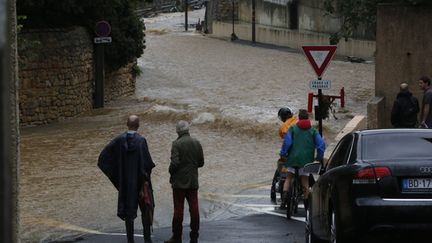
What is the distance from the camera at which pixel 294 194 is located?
11094 millimetres

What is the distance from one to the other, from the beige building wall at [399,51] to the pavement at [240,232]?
6936mm

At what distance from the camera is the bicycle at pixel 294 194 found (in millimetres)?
10984

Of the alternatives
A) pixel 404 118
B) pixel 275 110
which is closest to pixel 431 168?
pixel 404 118

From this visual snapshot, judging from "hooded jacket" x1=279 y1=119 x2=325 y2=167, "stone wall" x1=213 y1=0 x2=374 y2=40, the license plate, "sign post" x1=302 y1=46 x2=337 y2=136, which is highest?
"stone wall" x1=213 y1=0 x2=374 y2=40

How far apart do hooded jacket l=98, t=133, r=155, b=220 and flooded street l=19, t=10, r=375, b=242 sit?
6.79 feet

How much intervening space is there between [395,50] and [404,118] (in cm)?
A: 470

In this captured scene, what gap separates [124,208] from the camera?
8.81 m

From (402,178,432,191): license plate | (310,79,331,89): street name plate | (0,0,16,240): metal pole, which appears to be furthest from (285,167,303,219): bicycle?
(0,0,16,240): metal pole

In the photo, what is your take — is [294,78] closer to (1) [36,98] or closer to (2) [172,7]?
(1) [36,98]

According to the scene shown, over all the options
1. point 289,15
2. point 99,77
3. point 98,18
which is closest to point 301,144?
point 98,18

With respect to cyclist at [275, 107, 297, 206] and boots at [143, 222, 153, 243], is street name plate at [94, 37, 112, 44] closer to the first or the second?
cyclist at [275, 107, 297, 206]

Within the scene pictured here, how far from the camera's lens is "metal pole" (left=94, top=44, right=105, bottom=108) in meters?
27.6

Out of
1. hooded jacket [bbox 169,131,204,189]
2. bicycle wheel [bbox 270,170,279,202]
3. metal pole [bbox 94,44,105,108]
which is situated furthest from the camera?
metal pole [bbox 94,44,105,108]

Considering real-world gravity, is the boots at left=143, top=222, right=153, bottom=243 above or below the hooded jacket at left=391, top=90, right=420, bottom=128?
below
